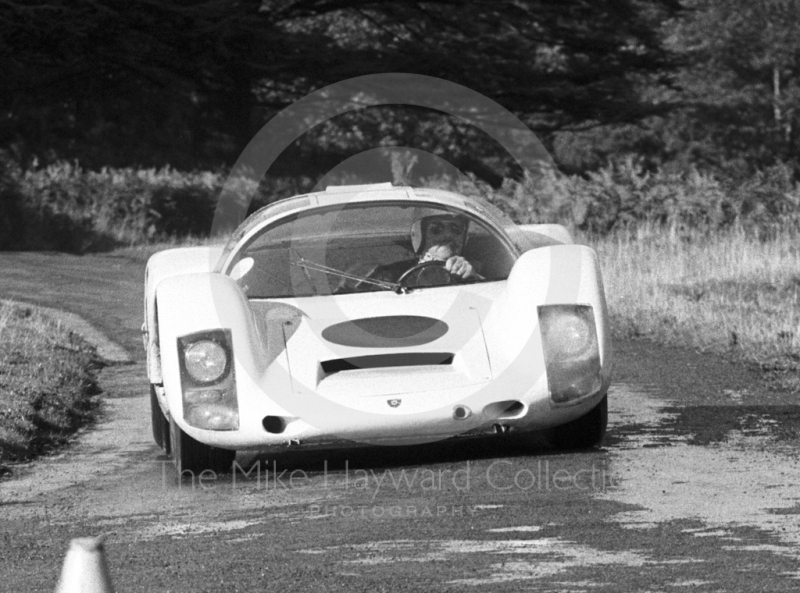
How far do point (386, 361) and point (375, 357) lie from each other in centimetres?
6

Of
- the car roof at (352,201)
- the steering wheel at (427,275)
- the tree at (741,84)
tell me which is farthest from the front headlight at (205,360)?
the tree at (741,84)

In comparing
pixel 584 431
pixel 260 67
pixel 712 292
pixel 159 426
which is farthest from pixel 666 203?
pixel 584 431

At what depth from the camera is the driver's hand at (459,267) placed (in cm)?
785

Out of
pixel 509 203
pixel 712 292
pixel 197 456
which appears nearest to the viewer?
pixel 197 456

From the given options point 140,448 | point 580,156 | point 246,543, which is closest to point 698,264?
point 140,448

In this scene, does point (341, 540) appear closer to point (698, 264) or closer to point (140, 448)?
point (140, 448)

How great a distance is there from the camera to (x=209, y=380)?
6898 mm

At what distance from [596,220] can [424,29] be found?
1284 cm

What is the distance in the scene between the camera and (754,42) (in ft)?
196

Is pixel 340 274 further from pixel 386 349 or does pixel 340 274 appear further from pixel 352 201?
pixel 386 349

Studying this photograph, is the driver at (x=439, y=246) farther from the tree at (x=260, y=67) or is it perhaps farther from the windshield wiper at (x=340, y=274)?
the tree at (x=260, y=67)

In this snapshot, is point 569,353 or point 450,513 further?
point 569,353

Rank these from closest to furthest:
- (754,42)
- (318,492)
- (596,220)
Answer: (318,492)
(596,220)
(754,42)

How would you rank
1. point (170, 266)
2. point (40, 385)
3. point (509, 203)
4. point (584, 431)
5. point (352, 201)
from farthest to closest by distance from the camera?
1. point (509, 203)
2. point (40, 385)
3. point (170, 266)
4. point (352, 201)
5. point (584, 431)
